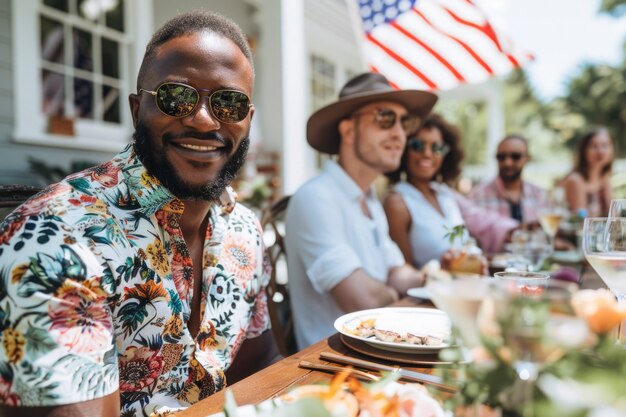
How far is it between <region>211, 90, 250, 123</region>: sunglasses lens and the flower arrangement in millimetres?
1075

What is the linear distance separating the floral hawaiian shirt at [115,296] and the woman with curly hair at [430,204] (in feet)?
5.90

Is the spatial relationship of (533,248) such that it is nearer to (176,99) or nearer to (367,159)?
(367,159)

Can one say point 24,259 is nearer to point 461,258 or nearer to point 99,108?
point 461,258

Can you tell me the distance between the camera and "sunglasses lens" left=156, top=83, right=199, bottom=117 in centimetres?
142

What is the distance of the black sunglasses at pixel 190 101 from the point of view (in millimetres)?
1428

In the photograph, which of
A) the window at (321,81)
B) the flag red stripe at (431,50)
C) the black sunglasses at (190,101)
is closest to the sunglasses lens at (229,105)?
the black sunglasses at (190,101)

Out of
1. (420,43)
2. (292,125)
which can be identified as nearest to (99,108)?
(292,125)

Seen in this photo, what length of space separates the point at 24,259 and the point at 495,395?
36.6 inches

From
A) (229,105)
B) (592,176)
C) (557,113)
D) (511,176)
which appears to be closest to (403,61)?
(511,176)

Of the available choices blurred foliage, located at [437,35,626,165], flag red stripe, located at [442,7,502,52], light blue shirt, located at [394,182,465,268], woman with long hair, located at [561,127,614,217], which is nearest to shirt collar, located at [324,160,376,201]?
light blue shirt, located at [394,182,465,268]

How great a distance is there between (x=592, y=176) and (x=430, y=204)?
3646 millimetres

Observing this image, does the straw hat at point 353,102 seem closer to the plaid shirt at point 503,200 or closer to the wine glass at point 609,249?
the wine glass at point 609,249

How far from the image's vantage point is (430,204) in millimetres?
3662

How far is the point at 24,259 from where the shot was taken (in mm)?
1036
